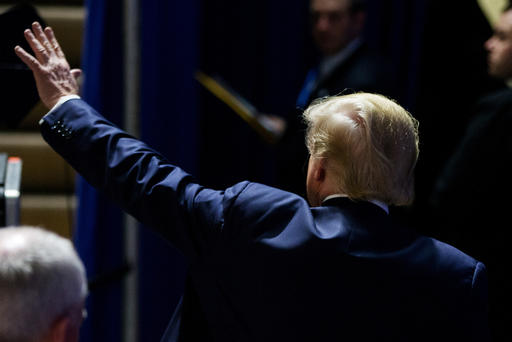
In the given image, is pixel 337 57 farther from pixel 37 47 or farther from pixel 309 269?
pixel 309 269

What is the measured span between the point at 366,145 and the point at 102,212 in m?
1.43

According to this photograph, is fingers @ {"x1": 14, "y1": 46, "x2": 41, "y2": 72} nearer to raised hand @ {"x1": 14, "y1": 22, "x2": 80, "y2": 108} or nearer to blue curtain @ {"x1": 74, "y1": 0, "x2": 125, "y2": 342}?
raised hand @ {"x1": 14, "y1": 22, "x2": 80, "y2": 108}

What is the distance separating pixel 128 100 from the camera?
2.60m

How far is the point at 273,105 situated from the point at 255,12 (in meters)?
0.40

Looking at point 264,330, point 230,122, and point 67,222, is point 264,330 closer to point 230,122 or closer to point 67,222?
point 67,222

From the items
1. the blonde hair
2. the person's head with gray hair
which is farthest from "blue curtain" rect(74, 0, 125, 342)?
the person's head with gray hair

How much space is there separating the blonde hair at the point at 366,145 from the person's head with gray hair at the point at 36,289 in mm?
467

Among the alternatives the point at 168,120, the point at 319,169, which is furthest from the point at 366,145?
the point at 168,120

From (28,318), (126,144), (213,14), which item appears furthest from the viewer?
(213,14)

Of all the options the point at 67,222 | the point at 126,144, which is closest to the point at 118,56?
the point at 67,222

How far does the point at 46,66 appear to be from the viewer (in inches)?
56.4

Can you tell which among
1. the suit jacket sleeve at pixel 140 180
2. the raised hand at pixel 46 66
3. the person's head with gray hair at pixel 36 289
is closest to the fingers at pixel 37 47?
the raised hand at pixel 46 66

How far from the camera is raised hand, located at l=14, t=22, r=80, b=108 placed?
4.67 ft

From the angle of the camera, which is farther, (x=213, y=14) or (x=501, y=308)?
(x=213, y=14)
